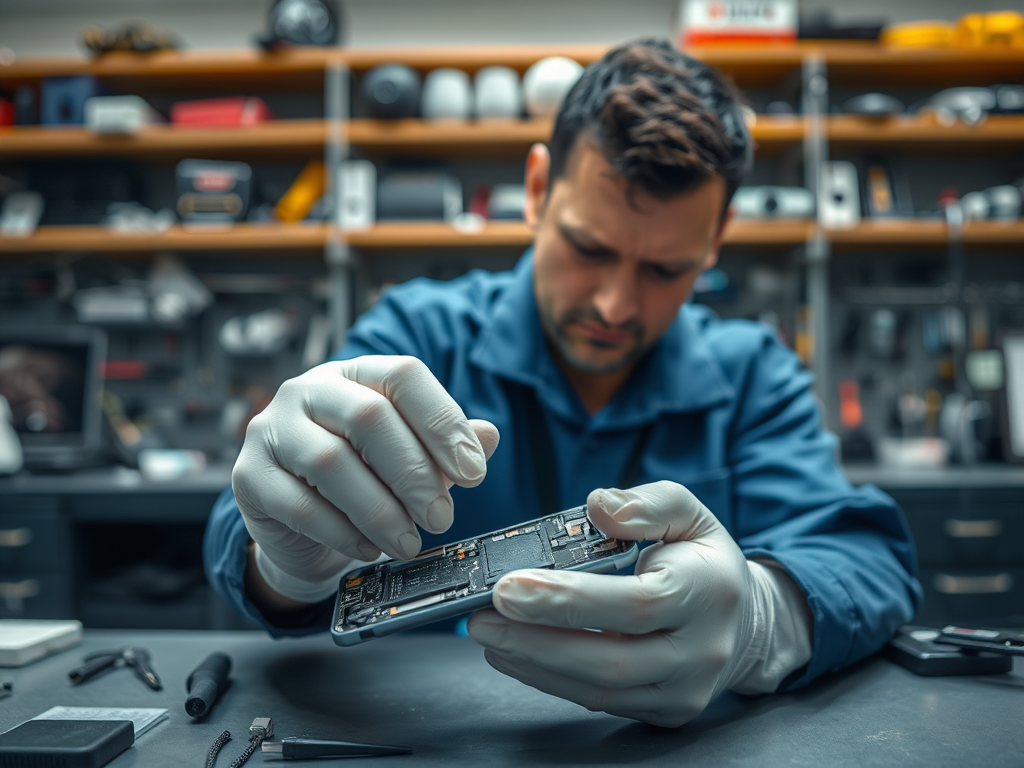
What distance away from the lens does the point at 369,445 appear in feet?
1.80

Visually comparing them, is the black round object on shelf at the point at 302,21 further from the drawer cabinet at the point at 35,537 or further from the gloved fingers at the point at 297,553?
the gloved fingers at the point at 297,553

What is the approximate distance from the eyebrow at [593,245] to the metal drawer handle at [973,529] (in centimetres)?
133

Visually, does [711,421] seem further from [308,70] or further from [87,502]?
[308,70]

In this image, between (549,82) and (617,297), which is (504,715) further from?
(549,82)

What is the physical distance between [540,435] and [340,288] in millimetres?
1365

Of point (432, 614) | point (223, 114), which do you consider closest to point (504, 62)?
point (223, 114)

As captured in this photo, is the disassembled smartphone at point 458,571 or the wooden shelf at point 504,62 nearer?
the disassembled smartphone at point 458,571

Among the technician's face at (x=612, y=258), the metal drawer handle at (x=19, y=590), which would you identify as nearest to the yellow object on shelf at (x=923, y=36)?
the technician's face at (x=612, y=258)

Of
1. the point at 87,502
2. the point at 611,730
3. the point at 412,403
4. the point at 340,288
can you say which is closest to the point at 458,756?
the point at 611,730

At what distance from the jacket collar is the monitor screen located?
163cm

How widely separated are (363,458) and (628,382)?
0.54 m

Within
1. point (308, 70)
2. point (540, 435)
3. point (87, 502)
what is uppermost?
point (308, 70)

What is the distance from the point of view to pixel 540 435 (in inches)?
39.8

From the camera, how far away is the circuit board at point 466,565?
0.48m
